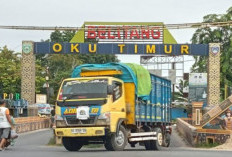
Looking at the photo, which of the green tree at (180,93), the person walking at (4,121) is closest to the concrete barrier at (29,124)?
the person walking at (4,121)

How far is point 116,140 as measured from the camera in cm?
1738

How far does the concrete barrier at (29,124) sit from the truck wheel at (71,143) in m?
20.1

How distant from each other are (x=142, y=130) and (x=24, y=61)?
85.8ft

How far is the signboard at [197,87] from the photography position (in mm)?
73425

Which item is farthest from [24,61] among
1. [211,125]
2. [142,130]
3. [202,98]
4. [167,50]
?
[202,98]

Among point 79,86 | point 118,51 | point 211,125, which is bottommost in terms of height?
point 211,125

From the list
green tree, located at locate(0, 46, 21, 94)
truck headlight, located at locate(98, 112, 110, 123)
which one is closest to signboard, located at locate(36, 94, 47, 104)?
green tree, located at locate(0, 46, 21, 94)

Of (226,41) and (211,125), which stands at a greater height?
(226,41)

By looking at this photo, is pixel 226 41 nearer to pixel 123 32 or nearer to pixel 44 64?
pixel 123 32

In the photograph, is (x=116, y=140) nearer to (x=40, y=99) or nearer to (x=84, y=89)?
(x=84, y=89)

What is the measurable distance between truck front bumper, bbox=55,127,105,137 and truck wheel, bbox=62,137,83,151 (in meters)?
0.89

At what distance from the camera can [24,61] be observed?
44.7 metres

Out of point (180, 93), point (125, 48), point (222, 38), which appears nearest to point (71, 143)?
point (125, 48)

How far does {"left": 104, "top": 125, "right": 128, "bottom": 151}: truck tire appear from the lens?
17.1m
